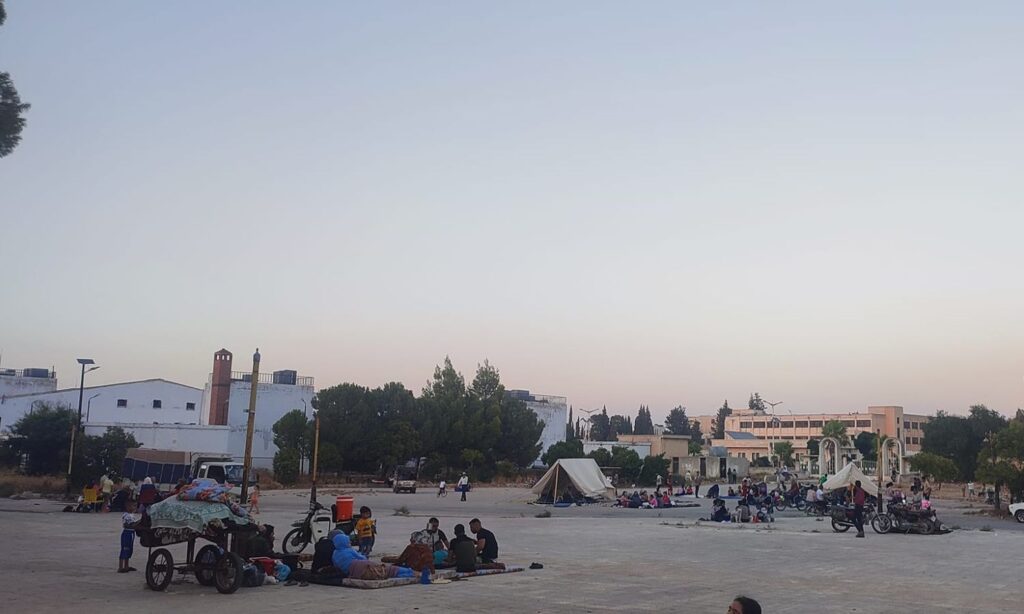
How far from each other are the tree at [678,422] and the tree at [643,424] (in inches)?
410

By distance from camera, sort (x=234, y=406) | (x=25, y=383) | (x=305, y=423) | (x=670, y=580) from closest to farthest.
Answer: (x=670, y=580), (x=305, y=423), (x=234, y=406), (x=25, y=383)

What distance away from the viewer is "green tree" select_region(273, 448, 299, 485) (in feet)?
200

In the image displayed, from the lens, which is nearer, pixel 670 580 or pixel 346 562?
pixel 346 562

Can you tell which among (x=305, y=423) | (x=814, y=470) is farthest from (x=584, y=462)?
(x=814, y=470)

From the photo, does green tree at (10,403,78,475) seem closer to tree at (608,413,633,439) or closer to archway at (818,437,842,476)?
archway at (818,437,842,476)

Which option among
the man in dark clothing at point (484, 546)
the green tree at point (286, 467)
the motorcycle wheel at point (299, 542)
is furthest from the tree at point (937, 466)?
the motorcycle wheel at point (299, 542)

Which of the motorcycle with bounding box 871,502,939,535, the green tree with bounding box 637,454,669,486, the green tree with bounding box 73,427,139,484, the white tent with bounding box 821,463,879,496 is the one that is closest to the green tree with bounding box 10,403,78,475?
the green tree with bounding box 73,427,139,484

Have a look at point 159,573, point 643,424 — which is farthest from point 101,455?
point 643,424

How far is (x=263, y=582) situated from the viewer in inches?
558

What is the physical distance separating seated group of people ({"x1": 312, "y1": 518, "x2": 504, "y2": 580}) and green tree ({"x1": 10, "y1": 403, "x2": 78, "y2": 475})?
48.6 meters

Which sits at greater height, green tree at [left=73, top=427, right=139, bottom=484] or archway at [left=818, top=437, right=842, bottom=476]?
archway at [left=818, top=437, right=842, bottom=476]

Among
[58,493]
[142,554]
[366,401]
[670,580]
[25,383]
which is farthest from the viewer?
[25,383]

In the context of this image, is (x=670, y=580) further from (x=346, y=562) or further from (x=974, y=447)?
(x=974, y=447)

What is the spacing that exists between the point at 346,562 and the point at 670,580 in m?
5.70
